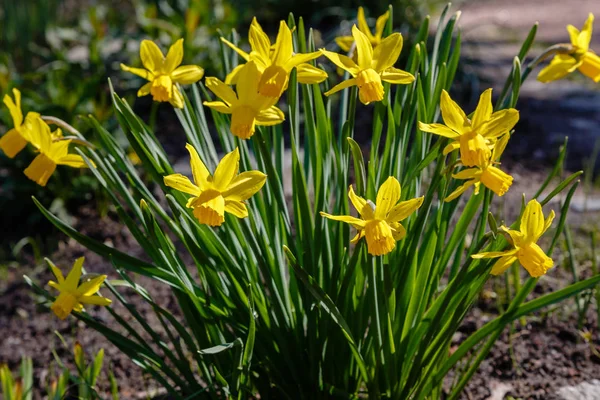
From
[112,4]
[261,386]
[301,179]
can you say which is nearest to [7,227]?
[261,386]

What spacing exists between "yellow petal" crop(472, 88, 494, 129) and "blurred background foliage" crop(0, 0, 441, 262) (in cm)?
168

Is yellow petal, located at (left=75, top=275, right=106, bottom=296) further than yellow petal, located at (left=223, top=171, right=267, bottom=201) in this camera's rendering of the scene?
Yes

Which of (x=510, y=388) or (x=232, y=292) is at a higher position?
(x=232, y=292)

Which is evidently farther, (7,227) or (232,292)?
(7,227)

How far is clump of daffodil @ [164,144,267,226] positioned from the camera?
1.11m

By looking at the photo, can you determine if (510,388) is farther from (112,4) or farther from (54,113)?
(112,4)

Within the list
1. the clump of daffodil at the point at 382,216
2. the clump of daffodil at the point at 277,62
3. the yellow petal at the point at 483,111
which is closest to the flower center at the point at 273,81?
the clump of daffodil at the point at 277,62

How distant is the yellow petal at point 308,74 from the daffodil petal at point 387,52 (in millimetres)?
99

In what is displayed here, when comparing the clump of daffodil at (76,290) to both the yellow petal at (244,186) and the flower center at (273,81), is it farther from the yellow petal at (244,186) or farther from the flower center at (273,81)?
the flower center at (273,81)

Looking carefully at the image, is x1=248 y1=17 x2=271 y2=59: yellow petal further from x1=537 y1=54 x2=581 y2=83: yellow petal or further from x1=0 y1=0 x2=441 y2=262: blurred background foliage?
x1=0 y1=0 x2=441 y2=262: blurred background foliage

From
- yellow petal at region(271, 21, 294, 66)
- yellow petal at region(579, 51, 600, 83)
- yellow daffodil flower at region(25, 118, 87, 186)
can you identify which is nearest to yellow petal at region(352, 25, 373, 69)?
yellow petal at region(271, 21, 294, 66)

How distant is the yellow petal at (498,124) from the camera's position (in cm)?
116

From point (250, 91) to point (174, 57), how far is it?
0.91 feet

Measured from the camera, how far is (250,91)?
119 cm
